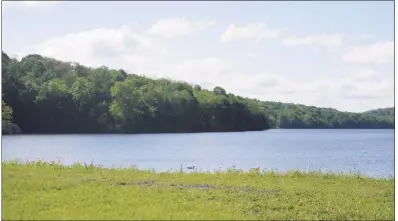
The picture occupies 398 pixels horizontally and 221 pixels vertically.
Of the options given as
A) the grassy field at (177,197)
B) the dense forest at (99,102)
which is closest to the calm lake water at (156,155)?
the dense forest at (99,102)

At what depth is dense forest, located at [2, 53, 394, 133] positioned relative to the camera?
1619 centimetres

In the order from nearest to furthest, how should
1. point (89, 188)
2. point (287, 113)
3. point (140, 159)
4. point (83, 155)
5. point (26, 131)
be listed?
point (89, 188) < point (26, 131) < point (83, 155) < point (140, 159) < point (287, 113)

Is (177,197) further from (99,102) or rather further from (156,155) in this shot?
(156,155)

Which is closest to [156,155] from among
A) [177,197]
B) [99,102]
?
[99,102]

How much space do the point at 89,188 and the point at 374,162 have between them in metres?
22.5

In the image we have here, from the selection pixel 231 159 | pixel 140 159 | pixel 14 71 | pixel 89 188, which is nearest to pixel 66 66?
pixel 14 71

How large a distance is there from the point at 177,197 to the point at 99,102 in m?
9.71

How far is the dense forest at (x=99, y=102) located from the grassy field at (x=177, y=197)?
Result: 2.65m

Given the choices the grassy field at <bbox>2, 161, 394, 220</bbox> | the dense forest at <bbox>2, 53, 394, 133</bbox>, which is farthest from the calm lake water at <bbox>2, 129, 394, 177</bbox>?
the grassy field at <bbox>2, 161, 394, 220</bbox>

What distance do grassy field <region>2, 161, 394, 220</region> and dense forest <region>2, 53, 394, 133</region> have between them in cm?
265

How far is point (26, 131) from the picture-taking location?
58.6ft

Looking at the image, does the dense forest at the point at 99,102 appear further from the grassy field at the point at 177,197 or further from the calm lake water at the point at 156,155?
the grassy field at the point at 177,197

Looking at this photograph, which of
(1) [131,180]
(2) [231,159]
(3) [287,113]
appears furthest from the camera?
(3) [287,113]

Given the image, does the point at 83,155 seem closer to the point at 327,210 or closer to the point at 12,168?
the point at 12,168
